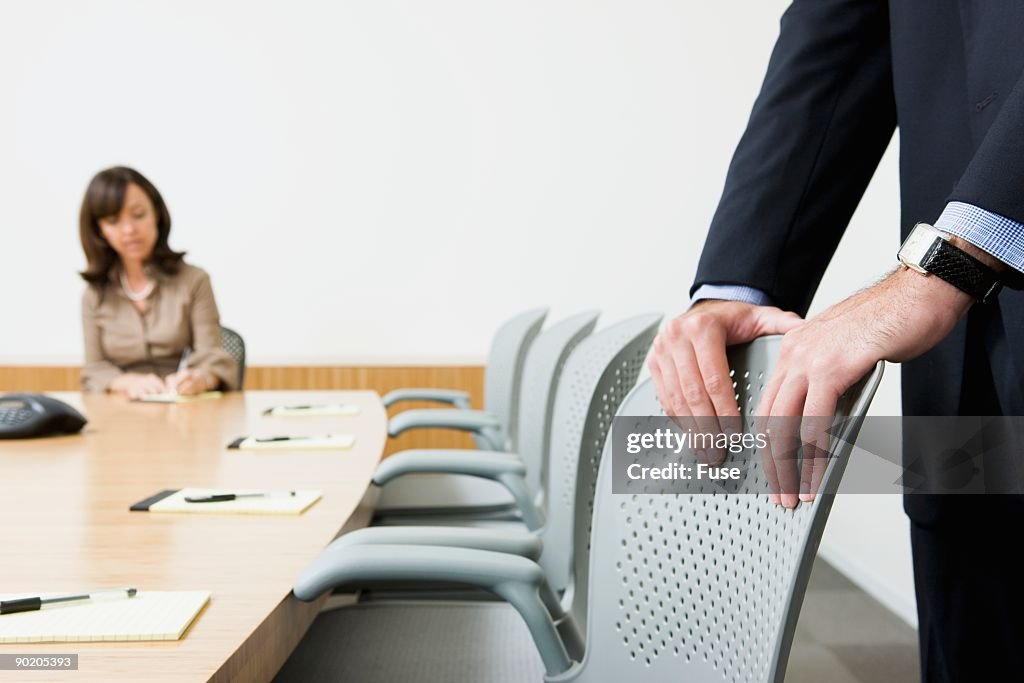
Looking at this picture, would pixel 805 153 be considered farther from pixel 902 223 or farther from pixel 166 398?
pixel 166 398

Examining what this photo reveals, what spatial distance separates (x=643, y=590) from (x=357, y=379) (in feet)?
11.7

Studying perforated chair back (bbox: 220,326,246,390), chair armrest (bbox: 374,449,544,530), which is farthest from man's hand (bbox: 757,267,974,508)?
perforated chair back (bbox: 220,326,246,390)

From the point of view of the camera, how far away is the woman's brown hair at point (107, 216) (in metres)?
3.23

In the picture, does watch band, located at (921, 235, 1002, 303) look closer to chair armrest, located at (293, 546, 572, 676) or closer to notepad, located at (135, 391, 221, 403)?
chair armrest, located at (293, 546, 572, 676)

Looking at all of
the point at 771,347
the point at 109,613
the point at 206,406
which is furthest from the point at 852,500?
the point at 109,613

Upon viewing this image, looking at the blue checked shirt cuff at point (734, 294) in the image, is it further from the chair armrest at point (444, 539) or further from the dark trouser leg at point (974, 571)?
the chair armrest at point (444, 539)

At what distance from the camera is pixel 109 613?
75 cm

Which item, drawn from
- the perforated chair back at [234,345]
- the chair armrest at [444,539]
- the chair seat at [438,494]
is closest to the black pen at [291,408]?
the chair seat at [438,494]

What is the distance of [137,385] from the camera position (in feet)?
9.55

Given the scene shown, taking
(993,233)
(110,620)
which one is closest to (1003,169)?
(993,233)

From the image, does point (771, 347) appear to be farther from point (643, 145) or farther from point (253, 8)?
point (253, 8)

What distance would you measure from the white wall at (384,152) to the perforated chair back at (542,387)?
226 cm

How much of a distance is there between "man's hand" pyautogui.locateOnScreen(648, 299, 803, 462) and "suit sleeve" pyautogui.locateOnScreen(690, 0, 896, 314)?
0.08 m

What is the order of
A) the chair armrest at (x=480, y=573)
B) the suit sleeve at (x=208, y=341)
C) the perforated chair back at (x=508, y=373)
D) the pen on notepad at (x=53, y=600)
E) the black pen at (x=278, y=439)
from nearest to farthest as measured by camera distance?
1. the pen on notepad at (x=53, y=600)
2. the chair armrest at (x=480, y=573)
3. the black pen at (x=278, y=439)
4. the perforated chair back at (x=508, y=373)
5. the suit sleeve at (x=208, y=341)
